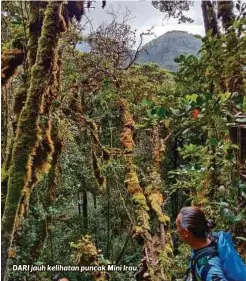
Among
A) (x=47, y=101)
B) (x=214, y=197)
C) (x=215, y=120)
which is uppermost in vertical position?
(x=47, y=101)

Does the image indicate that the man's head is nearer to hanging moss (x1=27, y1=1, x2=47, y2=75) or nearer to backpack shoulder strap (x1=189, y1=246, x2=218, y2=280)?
backpack shoulder strap (x1=189, y1=246, x2=218, y2=280)

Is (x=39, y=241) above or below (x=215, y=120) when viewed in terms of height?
below

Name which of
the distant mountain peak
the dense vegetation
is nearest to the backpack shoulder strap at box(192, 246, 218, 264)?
the dense vegetation

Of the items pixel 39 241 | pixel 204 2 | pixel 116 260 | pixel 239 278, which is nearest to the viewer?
pixel 239 278

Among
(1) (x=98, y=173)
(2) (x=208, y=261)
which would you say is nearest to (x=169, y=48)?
(1) (x=98, y=173)

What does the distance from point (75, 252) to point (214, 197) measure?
1167 millimetres

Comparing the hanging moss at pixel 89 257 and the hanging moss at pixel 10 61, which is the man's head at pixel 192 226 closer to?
the hanging moss at pixel 89 257

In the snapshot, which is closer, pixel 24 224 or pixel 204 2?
pixel 204 2

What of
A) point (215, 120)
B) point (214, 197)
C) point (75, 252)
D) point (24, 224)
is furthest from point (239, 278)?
point (24, 224)

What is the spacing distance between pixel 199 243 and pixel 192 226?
0.06m

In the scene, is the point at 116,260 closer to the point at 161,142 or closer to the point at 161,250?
the point at 161,250

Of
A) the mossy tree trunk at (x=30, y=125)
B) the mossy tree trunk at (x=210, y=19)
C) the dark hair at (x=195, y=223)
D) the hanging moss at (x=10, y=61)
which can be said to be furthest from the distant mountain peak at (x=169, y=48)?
the dark hair at (x=195, y=223)

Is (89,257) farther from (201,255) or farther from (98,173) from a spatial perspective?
(201,255)

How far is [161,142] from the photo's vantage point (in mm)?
3082
